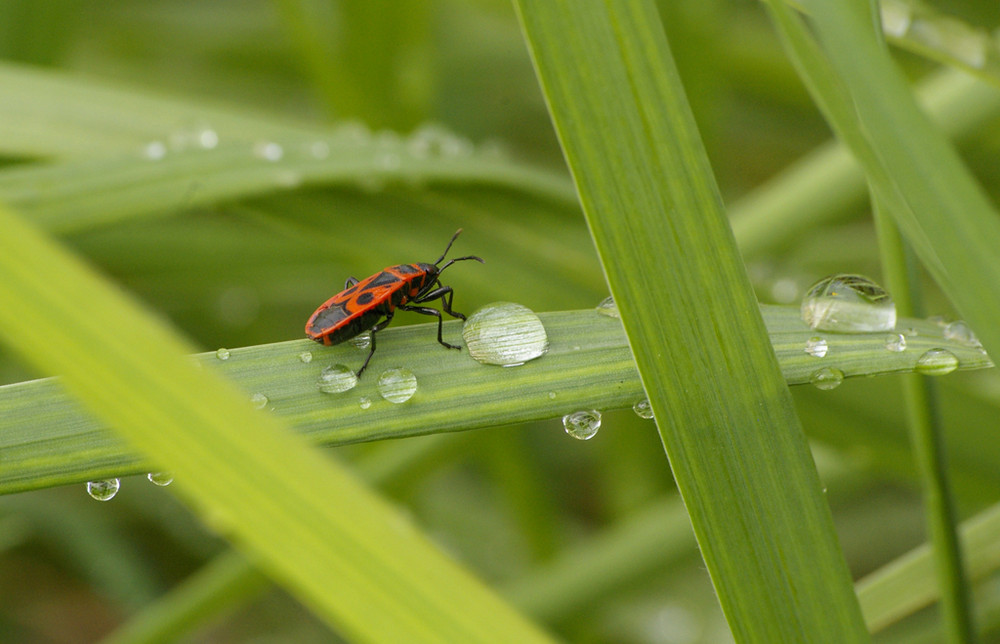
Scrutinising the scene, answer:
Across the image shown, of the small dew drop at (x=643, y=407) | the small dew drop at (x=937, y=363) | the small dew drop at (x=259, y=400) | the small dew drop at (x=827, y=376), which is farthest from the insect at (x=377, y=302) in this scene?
the small dew drop at (x=937, y=363)

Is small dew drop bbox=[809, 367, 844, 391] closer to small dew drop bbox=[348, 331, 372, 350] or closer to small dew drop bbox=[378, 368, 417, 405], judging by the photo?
small dew drop bbox=[378, 368, 417, 405]

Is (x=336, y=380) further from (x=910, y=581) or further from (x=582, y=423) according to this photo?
(x=910, y=581)

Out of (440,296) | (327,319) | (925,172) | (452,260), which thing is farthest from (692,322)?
(452,260)

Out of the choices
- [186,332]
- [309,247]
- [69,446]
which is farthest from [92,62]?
[69,446]

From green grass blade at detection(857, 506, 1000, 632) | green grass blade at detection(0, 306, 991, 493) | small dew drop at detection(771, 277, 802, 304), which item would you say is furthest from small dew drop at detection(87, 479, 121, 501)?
small dew drop at detection(771, 277, 802, 304)

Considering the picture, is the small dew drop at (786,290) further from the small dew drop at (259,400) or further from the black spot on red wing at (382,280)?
the small dew drop at (259,400)
